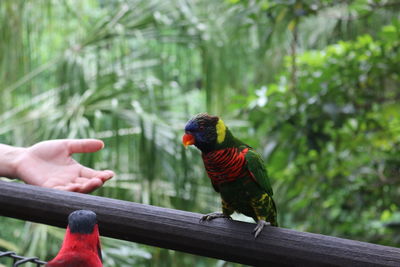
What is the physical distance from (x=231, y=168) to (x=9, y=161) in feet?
1.33

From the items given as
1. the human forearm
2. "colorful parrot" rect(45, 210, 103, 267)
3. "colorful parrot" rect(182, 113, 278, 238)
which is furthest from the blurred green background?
"colorful parrot" rect(45, 210, 103, 267)

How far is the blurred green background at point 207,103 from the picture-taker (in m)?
1.27

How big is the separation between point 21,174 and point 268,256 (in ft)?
1.66

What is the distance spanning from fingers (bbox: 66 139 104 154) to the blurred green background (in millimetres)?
594

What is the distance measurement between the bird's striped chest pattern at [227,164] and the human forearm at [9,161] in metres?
0.35

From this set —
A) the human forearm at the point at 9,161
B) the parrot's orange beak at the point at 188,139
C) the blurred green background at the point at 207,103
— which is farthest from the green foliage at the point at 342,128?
the human forearm at the point at 9,161

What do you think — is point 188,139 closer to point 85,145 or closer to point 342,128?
point 85,145

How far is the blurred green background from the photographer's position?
1.27m

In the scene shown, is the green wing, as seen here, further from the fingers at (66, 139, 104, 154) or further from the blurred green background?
the blurred green background

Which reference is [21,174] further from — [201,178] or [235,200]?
[201,178]

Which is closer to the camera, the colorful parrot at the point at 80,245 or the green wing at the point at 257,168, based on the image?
the colorful parrot at the point at 80,245

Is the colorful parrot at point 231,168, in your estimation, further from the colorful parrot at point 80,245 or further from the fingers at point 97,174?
the colorful parrot at point 80,245

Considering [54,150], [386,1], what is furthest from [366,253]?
[386,1]

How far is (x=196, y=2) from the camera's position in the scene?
224 cm
